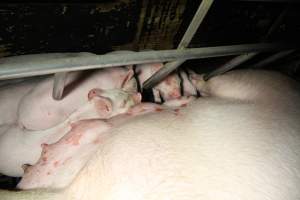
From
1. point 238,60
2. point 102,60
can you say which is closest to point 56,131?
point 102,60

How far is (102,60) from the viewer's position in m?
1.05

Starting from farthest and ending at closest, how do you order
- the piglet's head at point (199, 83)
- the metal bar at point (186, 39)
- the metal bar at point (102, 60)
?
the piglet's head at point (199, 83)
the metal bar at point (186, 39)
the metal bar at point (102, 60)

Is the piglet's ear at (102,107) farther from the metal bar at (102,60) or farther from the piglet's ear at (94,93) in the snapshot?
the metal bar at (102,60)

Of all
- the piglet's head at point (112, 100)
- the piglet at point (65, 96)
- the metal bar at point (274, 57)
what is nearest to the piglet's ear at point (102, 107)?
the piglet's head at point (112, 100)

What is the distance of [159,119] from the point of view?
1254 millimetres

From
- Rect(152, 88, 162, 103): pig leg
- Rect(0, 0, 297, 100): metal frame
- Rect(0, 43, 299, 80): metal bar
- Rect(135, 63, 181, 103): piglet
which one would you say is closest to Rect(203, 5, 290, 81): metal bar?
Rect(0, 0, 297, 100): metal frame

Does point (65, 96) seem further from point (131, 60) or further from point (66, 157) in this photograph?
point (131, 60)

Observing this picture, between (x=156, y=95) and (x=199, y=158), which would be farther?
(x=156, y=95)

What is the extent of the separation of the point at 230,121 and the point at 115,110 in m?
0.54

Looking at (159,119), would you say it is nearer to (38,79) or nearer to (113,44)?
(113,44)

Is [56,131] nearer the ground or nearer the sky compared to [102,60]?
nearer the ground

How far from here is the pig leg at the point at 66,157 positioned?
1.16 meters

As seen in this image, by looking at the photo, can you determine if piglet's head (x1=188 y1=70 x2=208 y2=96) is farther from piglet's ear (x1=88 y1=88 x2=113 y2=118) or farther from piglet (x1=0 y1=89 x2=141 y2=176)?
piglet's ear (x1=88 y1=88 x2=113 y2=118)

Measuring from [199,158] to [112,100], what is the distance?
22.3 inches
